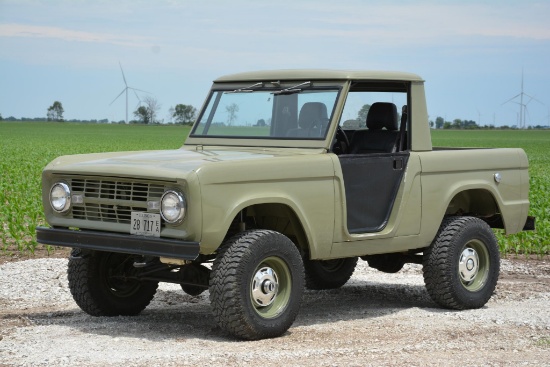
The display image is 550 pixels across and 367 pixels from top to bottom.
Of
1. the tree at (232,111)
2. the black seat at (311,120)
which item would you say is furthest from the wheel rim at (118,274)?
the black seat at (311,120)

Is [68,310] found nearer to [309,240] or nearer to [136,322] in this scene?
[136,322]

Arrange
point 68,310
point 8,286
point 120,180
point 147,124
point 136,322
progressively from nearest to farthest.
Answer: point 120,180
point 136,322
point 68,310
point 8,286
point 147,124

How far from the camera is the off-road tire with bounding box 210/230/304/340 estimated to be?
7.51 metres

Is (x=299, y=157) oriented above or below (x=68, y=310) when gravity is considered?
above

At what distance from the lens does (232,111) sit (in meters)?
9.45

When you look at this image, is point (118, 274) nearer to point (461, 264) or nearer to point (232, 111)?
point (232, 111)

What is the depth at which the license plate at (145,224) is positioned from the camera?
7.52 meters

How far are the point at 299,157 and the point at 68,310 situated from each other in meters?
2.86

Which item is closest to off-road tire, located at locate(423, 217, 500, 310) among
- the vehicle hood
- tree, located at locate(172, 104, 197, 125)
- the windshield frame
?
the windshield frame

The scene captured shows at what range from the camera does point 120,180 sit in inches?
Result: 307

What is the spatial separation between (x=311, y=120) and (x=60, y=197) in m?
2.27

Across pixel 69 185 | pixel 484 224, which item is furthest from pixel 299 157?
pixel 484 224

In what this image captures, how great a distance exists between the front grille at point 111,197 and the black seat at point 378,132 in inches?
106

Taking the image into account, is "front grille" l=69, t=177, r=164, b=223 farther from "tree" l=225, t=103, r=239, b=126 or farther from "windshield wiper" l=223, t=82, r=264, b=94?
"windshield wiper" l=223, t=82, r=264, b=94
